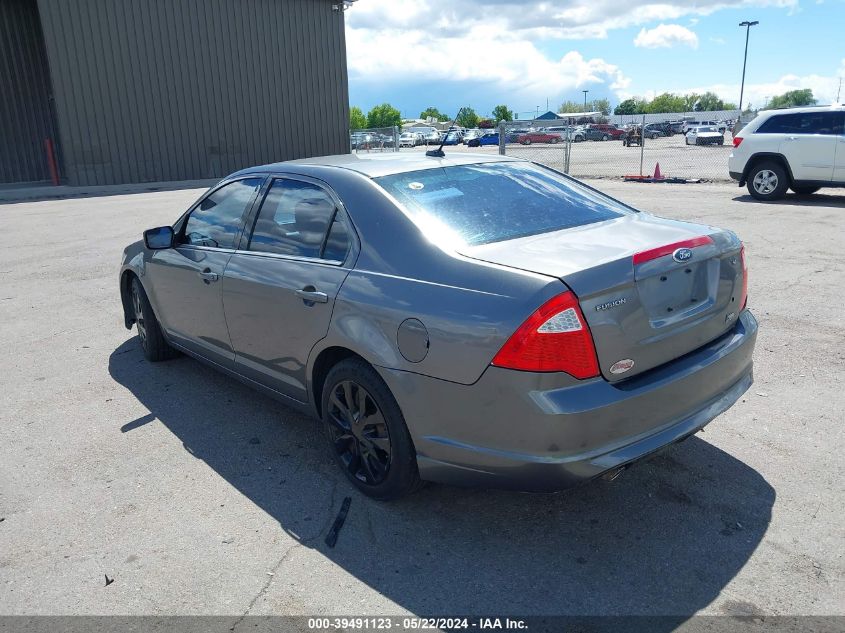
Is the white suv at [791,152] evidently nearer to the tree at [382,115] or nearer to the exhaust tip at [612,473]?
the exhaust tip at [612,473]

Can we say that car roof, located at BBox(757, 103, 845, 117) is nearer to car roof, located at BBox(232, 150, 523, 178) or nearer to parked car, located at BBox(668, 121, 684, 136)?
car roof, located at BBox(232, 150, 523, 178)

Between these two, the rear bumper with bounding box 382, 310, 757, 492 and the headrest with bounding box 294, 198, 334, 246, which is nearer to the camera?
→ the rear bumper with bounding box 382, 310, 757, 492

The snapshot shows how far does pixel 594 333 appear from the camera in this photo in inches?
103

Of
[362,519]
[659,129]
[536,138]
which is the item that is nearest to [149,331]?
[362,519]

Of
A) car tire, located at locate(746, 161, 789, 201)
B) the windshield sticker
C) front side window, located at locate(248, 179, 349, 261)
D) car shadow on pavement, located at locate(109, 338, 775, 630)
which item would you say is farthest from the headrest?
car tire, located at locate(746, 161, 789, 201)

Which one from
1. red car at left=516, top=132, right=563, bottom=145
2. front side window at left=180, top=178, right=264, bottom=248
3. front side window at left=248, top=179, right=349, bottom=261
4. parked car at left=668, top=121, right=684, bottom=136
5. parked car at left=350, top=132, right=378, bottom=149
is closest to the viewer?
front side window at left=248, top=179, right=349, bottom=261

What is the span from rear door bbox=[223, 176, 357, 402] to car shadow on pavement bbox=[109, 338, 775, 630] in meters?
0.53

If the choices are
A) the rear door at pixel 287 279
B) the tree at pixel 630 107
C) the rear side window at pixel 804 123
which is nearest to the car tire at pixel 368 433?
the rear door at pixel 287 279

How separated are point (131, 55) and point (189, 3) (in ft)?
9.59

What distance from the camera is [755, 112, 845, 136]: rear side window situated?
12578 millimetres

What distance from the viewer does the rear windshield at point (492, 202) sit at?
3.20 metres

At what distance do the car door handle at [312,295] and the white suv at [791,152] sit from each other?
40.8ft

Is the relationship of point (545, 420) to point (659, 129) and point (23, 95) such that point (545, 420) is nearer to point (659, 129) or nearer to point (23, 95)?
point (23, 95)

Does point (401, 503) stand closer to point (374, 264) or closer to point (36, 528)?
point (374, 264)
